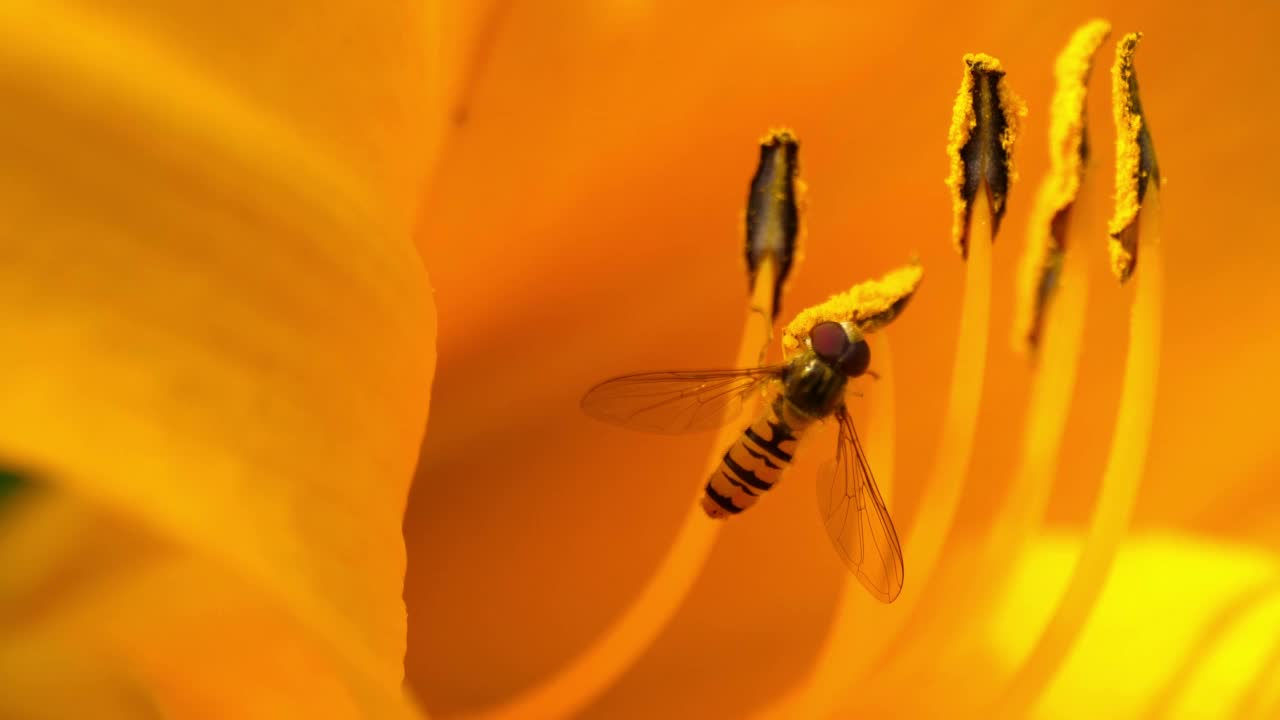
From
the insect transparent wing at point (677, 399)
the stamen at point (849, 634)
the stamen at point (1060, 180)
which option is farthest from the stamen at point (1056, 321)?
the insect transparent wing at point (677, 399)

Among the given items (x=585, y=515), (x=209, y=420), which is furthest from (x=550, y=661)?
(x=209, y=420)

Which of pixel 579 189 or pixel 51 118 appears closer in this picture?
pixel 51 118

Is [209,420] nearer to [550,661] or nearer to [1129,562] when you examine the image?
[550,661]

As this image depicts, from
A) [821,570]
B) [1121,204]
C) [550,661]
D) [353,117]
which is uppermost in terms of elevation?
[1121,204]

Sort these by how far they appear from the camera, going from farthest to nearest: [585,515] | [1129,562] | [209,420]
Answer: [585,515] → [1129,562] → [209,420]

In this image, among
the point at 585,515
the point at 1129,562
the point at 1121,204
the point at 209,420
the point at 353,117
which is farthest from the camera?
the point at 585,515

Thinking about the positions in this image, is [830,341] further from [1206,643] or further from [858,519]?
[1206,643]
